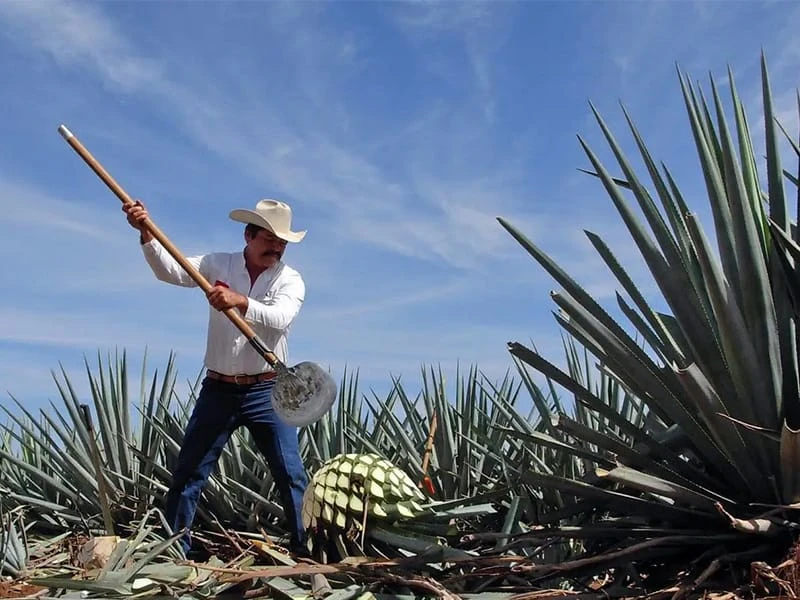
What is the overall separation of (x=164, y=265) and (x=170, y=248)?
11 cm

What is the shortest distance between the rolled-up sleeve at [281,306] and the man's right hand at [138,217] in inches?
19.8

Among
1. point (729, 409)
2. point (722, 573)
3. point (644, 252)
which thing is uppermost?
point (644, 252)

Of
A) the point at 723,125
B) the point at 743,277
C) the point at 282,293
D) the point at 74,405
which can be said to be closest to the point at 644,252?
the point at 743,277

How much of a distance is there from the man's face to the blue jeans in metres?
0.51

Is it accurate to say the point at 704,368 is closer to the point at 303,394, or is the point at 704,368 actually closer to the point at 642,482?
the point at 642,482

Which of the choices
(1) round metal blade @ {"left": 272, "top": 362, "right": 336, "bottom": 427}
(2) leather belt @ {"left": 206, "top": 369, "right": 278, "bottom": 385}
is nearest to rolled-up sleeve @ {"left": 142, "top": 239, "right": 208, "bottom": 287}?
(2) leather belt @ {"left": 206, "top": 369, "right": 278, "bottom": 385}

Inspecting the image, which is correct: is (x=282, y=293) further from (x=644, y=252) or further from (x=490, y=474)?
(x=644, y=252)

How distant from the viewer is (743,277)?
2.21 meters

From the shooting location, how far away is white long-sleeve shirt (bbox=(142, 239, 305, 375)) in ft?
11.4

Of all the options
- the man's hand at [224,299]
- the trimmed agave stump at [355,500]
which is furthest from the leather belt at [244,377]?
the trimmed agave stump at [355,500]

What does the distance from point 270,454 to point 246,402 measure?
0.22m

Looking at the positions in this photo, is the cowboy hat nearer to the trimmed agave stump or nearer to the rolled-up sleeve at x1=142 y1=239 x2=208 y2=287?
the rolled-up sleeve at x1=142 y1=239 x2=208 y2=287

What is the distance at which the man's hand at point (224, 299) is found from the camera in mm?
3290

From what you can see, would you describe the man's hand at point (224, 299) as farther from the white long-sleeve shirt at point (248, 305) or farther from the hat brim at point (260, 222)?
the hat brim at point (260, 222)
